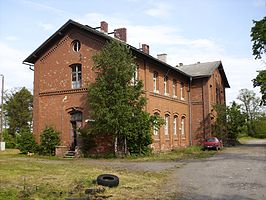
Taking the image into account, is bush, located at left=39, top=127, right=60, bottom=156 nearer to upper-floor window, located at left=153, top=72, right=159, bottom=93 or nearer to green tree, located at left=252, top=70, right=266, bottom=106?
upper-floor window, located at left=153, top=72, right=159, bottom=93

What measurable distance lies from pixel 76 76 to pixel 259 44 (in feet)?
55.4

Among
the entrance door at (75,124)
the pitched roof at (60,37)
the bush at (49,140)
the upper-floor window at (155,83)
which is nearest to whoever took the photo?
the pitched roof at (60,37)

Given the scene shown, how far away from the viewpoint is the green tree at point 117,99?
21000mm

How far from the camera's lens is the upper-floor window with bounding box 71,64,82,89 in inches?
982

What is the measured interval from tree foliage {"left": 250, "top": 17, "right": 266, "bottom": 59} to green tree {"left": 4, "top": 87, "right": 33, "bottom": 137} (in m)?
33.9

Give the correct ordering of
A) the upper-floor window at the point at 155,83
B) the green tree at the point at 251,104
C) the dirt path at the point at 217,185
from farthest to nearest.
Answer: the green tree at the point at 251,104 < the upper-floor window at the point at 155,83 < the dirt path at the point at 217,185

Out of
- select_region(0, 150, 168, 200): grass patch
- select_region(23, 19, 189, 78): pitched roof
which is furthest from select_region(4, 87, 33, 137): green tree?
select_region(0, 150, 168, 200): grass patch

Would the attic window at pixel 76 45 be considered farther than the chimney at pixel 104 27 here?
No

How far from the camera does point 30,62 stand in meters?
27.4

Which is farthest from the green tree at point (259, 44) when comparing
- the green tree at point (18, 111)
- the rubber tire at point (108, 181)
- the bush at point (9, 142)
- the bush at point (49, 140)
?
the green tree at point (18, 111)

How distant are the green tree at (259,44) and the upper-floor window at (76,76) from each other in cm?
1512

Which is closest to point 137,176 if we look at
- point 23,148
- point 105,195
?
point 105,195

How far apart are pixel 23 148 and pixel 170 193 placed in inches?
714

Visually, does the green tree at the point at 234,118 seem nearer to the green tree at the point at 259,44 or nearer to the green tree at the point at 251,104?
the green tree at the point at 259,44
